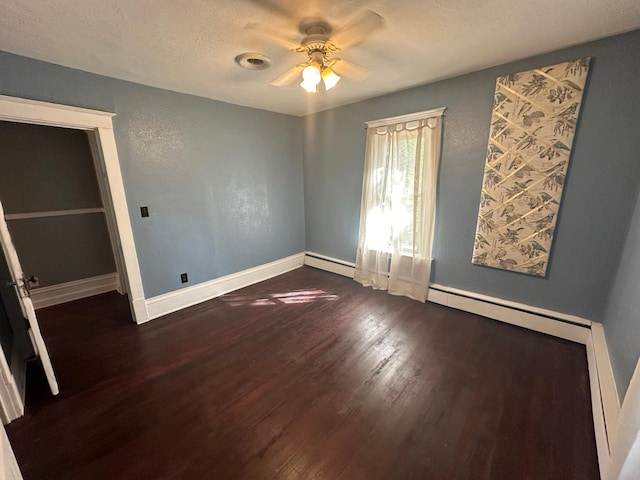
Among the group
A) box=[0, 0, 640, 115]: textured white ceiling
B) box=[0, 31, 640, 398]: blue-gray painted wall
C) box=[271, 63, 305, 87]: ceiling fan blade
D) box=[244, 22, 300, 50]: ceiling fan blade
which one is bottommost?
box=[0, 31, 640, 398]: blue-gray painted wall

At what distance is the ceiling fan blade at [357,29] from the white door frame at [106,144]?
84.8 inches

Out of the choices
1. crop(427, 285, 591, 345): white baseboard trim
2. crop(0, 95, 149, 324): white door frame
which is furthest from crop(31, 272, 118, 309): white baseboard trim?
crop(427, 285, 591, 345): white baseboard trim

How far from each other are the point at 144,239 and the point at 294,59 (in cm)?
229

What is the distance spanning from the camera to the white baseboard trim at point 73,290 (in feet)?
10.2

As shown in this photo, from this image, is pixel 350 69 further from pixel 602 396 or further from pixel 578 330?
pixel 578 330

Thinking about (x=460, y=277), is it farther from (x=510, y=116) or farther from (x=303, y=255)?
(x=303, y=255)

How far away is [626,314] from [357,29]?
7.72ft

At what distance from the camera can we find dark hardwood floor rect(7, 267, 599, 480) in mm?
1374

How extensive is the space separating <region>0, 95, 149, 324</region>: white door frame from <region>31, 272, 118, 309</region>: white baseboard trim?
4.16 ft

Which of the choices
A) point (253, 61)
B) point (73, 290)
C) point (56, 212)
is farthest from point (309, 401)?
point (56, 212)

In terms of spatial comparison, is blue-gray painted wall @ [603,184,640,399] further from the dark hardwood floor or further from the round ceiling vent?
the round ceiling vent

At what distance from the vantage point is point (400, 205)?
123 inches

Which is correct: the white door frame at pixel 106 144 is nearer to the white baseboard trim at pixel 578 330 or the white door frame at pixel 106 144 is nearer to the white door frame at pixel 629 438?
the white baseboard trim at pixel 578 330

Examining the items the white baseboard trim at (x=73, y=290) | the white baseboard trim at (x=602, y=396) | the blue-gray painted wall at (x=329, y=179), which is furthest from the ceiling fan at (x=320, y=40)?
the white baseboard trim at (x=73, y=290)
